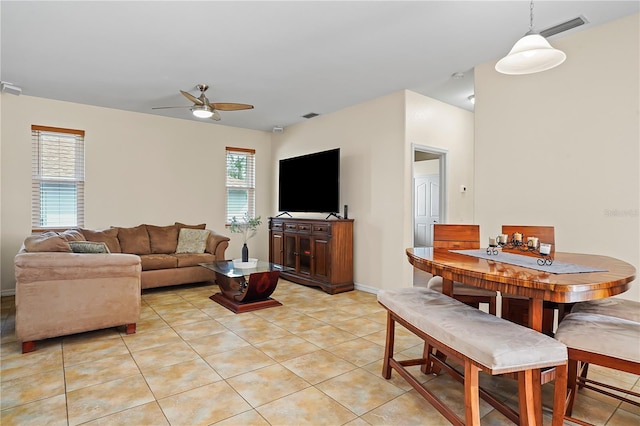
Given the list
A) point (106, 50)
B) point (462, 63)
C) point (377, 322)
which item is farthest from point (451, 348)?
point (106, 50)

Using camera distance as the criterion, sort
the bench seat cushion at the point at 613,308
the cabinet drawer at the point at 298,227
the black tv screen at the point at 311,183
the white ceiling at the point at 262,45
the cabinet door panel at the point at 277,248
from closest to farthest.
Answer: the bench seat cushion at the point at 613,308
the white ceiling at the point at 262,45
the black tv screen at the point at 311,183
the cabinet drawer at the point at 298,227
the cabinet door panel at the point at 277,248

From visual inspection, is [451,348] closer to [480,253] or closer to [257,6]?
[480,253]

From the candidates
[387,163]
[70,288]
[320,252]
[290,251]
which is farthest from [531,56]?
[290,251]

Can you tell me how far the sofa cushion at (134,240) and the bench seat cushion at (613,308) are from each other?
Answer: 5.13 metres

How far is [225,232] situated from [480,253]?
4933mm

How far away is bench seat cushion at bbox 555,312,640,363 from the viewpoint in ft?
4.91

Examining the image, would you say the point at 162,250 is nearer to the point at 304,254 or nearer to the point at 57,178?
the point at 57,178

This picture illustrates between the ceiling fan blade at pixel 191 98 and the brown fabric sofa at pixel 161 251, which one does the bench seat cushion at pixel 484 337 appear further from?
the brown fabric sofa at pixel 161 251

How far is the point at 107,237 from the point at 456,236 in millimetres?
4575

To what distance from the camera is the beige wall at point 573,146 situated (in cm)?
274

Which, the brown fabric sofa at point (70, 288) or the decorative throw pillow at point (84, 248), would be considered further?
the decorative throw pillow at point (84, 248)

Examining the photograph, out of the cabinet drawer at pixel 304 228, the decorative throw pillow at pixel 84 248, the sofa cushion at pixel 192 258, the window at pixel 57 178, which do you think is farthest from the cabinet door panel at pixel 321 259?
the window at pixel 57 178

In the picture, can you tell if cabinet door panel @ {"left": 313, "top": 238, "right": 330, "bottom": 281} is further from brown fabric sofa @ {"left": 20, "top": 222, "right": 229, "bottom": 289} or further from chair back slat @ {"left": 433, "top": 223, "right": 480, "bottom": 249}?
chair back slat @ {"left": 433, "top": 223, "right": 480, "bottom": 249}

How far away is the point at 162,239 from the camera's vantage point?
210 inches
